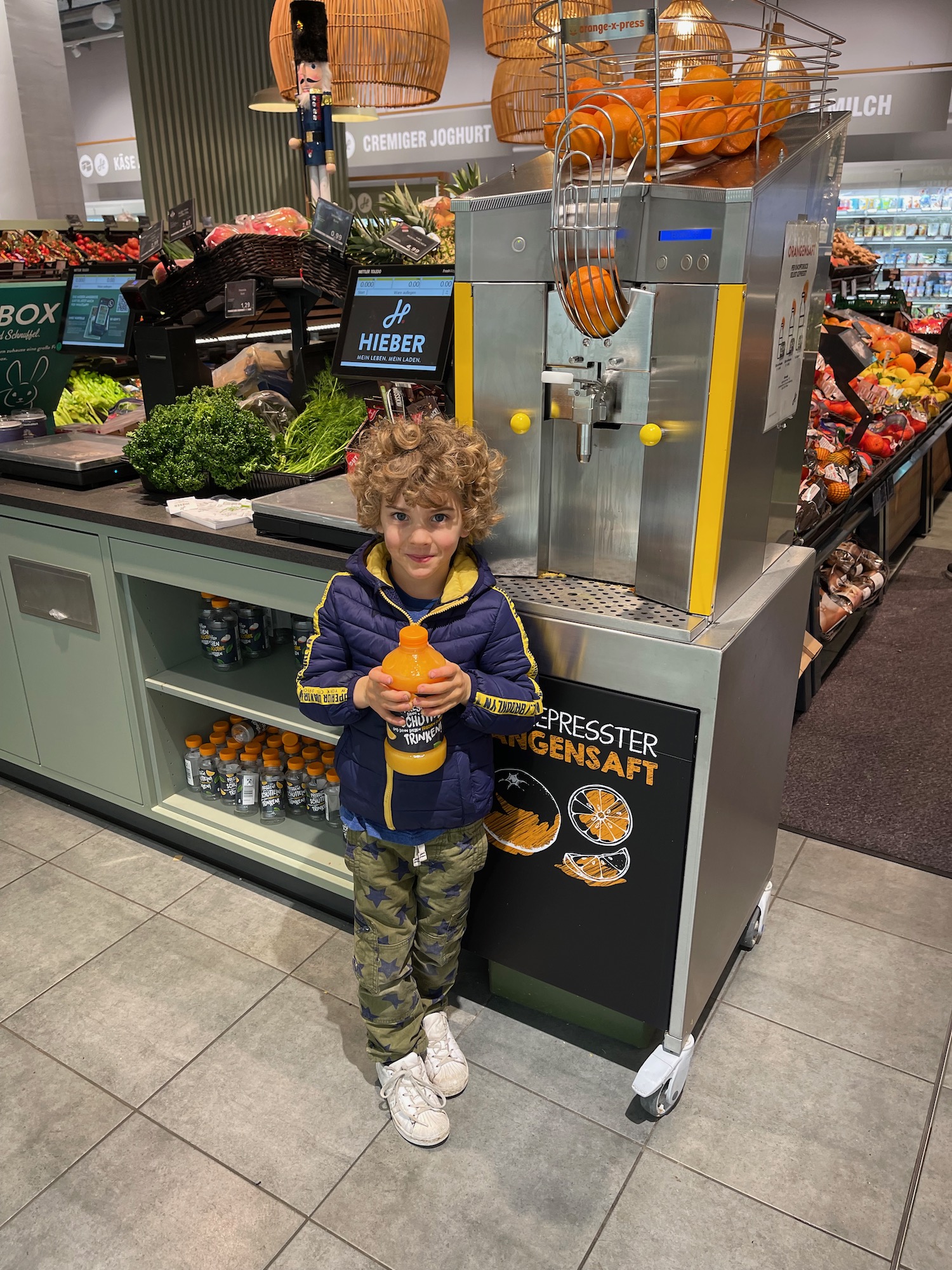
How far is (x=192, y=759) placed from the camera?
2.81 meters

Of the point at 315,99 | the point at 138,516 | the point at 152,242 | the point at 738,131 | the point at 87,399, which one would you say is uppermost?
the point at 315,99

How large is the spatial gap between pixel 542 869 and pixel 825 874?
3.92 feet

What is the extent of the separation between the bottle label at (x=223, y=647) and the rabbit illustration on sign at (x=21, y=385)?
117 centimetres

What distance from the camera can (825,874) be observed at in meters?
2.72

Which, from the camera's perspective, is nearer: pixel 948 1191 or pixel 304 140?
pixel 948 1191

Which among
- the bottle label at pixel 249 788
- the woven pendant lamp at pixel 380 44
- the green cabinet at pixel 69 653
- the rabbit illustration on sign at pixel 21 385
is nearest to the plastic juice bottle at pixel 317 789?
the bottle label at pixel 249 788

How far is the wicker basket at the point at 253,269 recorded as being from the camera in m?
2.45

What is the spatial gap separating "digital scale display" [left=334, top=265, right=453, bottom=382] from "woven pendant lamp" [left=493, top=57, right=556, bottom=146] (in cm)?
379

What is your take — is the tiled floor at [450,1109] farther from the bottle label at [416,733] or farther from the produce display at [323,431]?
the produce display at [323,431]

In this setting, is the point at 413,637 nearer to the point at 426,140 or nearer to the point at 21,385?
the point at 21,385

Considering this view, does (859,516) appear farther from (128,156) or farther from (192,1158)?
(128,156)

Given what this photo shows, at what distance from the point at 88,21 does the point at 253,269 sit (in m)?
11.6

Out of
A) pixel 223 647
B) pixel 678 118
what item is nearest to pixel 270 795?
pixel 223 647

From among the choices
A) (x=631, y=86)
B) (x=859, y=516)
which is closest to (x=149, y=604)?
(x=631, y=86)
